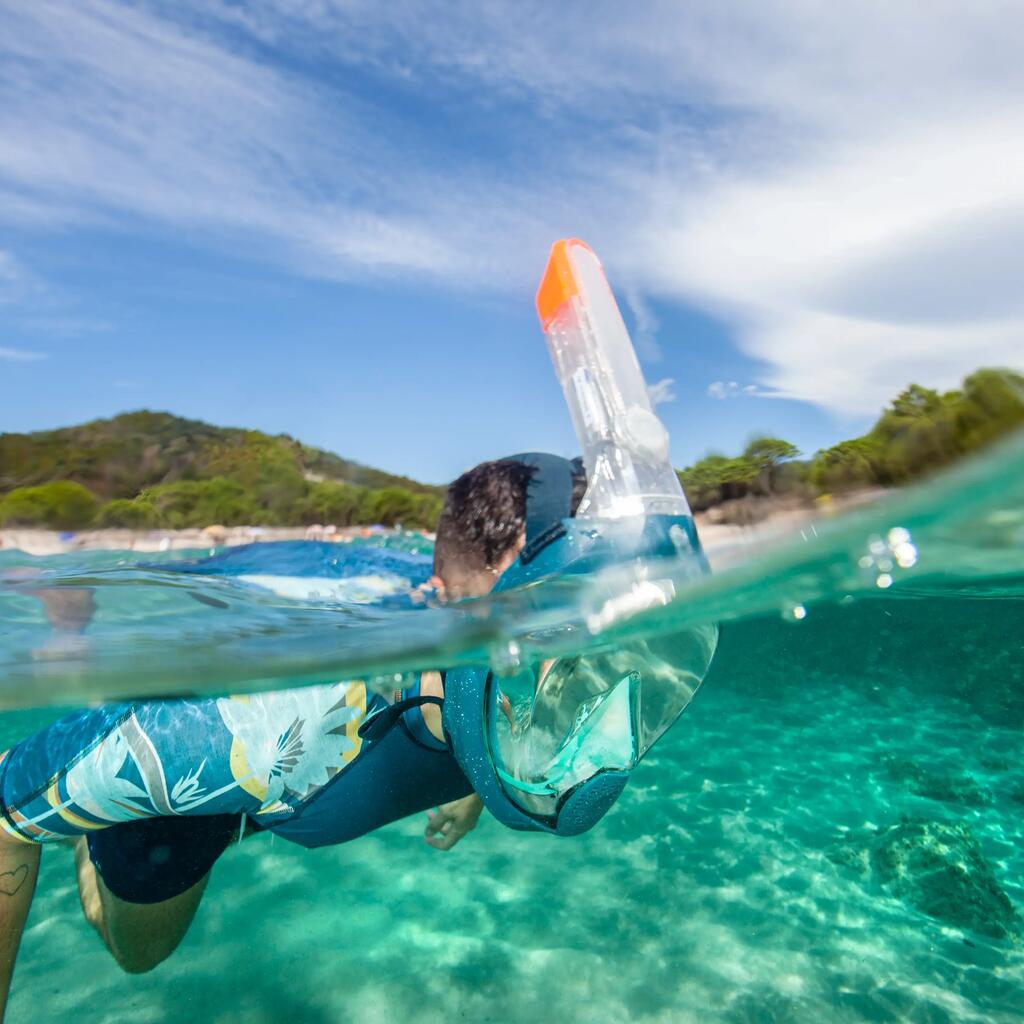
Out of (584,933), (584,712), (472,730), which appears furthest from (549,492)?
(584,933)

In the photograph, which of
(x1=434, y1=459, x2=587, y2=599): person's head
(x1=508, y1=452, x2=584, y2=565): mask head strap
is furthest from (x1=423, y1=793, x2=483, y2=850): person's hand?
(x1=508, y1=452, x2=584, y2=565): mask head strap

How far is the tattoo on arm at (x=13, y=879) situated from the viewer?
3400 millimetres

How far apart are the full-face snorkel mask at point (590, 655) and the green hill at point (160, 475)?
12.0 ft

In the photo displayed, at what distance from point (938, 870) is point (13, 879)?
24.1 feet

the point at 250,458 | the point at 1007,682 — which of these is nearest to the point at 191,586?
the point at 250,458

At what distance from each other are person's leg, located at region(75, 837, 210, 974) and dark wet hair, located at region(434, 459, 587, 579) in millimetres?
2606

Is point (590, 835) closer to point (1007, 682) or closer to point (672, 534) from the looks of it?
point (672, 534)

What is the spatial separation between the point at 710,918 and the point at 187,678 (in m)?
4.66

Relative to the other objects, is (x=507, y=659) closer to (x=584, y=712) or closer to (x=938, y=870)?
(x=584, y=712)

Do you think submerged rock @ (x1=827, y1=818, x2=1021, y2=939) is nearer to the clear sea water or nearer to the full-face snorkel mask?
the clear sea water

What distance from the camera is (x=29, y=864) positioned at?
3.56m

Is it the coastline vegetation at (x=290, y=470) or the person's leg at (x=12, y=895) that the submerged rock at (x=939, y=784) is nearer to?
the coastline vegetation at (x=290, y=470)

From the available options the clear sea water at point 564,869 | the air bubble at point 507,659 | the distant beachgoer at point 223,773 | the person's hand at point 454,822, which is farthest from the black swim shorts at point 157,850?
the person's hand at point 454,822

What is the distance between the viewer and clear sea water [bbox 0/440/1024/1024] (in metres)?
3.78
